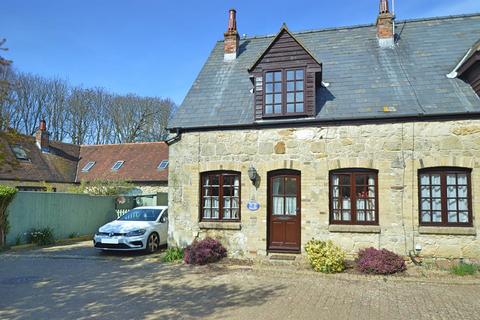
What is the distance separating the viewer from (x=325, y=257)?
10219 millimetres

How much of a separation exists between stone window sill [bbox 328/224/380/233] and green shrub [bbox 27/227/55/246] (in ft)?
35.5

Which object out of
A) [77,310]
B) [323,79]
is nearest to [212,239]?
[77,310]

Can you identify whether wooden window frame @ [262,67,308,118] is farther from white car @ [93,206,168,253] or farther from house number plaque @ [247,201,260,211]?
white car @ [93,206,168,253]

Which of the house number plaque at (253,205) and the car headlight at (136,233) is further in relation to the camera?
the car headlight at (136,233)

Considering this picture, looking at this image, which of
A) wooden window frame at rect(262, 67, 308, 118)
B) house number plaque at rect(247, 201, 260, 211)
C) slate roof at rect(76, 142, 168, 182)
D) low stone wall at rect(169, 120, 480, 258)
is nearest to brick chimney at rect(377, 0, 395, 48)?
wooden window frame at rect(262, 67, 308, 118)

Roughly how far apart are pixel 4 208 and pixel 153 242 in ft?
18.1

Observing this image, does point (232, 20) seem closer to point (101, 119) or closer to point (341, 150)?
point (341, 150)

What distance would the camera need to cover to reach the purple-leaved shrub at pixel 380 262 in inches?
389

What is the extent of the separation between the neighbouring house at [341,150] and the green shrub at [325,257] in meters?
0.60

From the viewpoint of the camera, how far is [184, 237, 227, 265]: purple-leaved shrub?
36.4 feet

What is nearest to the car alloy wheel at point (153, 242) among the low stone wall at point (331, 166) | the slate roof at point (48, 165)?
the low stone wall at point (331, 166)

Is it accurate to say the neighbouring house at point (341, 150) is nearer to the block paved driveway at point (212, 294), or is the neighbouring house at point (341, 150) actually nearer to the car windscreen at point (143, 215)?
the block paved driveway at point (212, 294)

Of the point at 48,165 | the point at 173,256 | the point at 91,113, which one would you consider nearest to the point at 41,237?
the point at 173,256

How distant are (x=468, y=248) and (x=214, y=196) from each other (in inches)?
272
